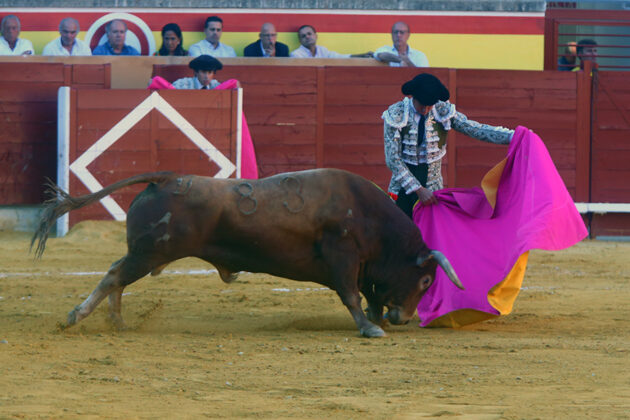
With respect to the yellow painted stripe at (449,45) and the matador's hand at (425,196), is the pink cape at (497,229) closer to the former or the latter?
the matador's hand at (425,196)

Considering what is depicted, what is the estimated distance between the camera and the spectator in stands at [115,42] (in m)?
9.34

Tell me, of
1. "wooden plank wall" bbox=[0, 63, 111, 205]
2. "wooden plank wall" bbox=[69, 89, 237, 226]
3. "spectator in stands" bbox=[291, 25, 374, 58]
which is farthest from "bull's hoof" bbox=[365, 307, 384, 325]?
"spectator in stands" bbox=[291, 25, 374, 58]

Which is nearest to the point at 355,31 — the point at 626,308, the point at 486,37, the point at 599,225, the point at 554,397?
the point at 486,37

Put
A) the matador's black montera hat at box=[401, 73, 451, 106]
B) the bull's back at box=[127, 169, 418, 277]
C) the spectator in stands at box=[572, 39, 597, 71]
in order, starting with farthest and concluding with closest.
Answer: the spectator in stands at box=[572, 39, 597, 71], the matador's black montera hat at box=[401, 73, 451, 106], the bull's back at box=[127, 169, 418, 277]

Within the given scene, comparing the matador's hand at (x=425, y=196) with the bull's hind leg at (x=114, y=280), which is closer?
the bull's hind leg at (x=114, y=280)

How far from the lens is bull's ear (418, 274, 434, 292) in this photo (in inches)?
185

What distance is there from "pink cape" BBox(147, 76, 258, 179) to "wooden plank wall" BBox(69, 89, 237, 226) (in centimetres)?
9

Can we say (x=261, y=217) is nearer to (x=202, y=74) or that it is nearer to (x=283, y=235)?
(x=283, y=235)

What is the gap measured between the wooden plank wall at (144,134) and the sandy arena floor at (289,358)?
230 centimetres

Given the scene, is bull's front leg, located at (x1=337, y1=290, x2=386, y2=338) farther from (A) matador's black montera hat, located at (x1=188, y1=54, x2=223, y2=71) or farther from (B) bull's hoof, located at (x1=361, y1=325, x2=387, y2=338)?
(A) matador's black montera hat, located at (x1=188, y1=54, x2=223, y2=71)

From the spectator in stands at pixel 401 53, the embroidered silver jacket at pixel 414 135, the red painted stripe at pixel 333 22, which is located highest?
the red painted stripe at pixel 333 22

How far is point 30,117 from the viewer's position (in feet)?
29.3

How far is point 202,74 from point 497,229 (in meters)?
4.13

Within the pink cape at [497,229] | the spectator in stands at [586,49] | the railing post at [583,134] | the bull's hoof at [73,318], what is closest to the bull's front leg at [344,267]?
the pink cape at [497,229]
